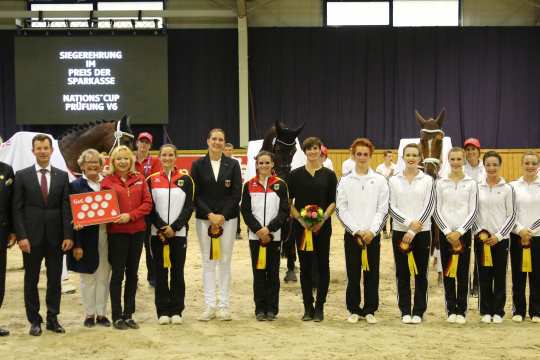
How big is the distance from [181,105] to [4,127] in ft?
16.9

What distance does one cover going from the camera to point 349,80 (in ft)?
61.7

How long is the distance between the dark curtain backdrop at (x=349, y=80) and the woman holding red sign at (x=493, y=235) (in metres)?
13.5

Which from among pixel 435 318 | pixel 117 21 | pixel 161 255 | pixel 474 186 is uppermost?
pixel 117 21

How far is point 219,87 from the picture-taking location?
61.4 ft

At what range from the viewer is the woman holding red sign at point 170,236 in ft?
17.9

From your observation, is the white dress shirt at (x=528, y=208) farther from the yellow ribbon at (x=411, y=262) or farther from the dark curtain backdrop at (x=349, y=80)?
the dark curtain backdrop at (x=349, y=80)

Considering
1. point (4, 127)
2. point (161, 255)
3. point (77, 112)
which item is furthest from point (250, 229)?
point (4, 127)

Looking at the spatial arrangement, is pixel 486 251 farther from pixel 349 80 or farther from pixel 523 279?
pixel 349 80

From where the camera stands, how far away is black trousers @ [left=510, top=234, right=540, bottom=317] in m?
5.52

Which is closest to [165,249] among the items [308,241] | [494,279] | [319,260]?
[308,241]

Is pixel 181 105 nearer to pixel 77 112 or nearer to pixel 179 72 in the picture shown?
pixel 179 72

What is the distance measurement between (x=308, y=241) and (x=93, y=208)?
5.99ft

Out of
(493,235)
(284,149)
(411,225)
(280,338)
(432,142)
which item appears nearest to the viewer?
(280,338)

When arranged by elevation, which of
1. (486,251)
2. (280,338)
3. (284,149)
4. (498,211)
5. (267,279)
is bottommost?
(280,338)
